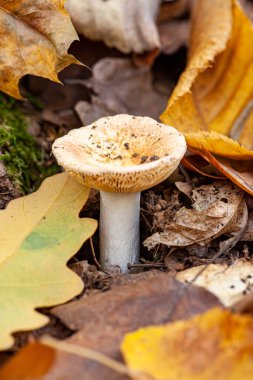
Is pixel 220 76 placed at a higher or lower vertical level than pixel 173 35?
lower

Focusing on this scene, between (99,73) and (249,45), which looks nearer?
(249,45)

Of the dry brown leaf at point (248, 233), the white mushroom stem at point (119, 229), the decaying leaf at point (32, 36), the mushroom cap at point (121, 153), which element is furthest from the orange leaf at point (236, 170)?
the decaying leaf at point (32, 36)

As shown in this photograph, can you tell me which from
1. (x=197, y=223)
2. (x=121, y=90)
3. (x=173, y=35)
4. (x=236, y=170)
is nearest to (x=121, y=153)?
(x=197, y=223)

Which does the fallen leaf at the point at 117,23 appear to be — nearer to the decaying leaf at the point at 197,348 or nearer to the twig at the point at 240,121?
the twig at the point at 240,121

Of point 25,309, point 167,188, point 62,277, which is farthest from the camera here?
point 167,188

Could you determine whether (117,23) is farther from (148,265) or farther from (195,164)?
(148,265)

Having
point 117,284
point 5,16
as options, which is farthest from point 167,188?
point 5,16

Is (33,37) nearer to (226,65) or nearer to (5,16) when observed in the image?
(5,16)
